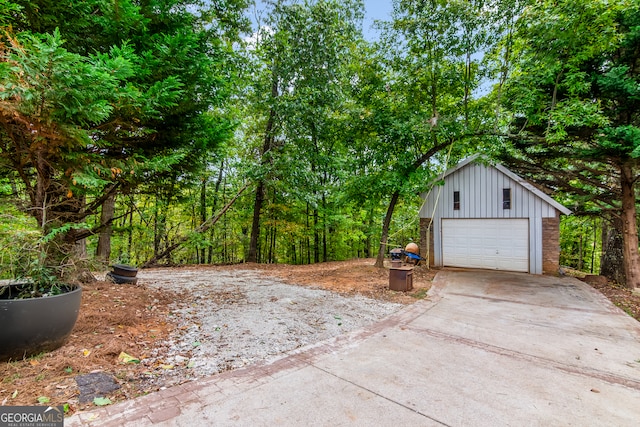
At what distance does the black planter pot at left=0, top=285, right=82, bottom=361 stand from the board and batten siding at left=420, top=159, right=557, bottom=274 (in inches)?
388

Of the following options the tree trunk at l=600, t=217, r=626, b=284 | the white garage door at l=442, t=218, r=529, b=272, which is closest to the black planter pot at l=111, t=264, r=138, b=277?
the white garage door at l=442, t=218, r=529, b=272

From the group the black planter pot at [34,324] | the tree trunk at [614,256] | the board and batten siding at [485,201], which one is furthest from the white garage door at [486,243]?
the black planter pot at [34,324]

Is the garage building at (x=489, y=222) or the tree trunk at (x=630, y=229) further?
the garage building at (x=489, y=222)

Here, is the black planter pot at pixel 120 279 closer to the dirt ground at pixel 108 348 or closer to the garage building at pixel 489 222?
A: the dirt ground at pixel 108 348

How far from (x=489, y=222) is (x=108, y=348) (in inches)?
416

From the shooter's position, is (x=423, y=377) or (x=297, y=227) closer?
(x=423, y=377)

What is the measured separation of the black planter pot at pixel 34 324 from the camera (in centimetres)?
254

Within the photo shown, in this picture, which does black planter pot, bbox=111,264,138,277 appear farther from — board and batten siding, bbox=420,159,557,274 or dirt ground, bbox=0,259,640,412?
board and batten siding, bbox=420,159,557,274

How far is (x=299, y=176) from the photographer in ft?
31.8

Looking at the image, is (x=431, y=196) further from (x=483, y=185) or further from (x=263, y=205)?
(x=263, y=205)

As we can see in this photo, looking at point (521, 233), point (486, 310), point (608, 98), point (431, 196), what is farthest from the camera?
point (431, 196)

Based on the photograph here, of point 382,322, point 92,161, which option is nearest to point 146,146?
point 92,161

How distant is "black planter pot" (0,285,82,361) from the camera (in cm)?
254

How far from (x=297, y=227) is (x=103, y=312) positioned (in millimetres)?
9474
